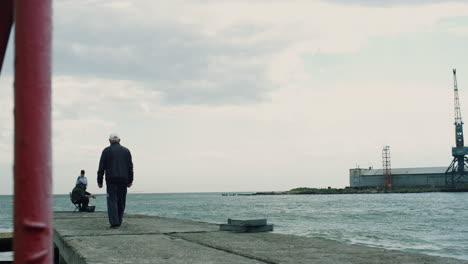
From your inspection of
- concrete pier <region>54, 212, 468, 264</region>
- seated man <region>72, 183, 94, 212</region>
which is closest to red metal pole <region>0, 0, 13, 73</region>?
concrete pier <region>54, 212, 468, 264</region>

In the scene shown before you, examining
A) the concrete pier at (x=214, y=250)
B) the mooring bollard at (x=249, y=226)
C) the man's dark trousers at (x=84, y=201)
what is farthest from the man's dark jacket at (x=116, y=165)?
the man's dark trousers at (x=84, y=201)

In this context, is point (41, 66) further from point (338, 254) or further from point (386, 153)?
point (386, 153)

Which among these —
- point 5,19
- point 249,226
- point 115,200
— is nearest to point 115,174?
point 115,200

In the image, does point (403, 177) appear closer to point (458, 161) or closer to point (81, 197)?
point (458, 161)

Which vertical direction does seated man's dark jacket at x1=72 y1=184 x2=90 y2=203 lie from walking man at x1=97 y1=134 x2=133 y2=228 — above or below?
below

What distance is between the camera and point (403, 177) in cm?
13888

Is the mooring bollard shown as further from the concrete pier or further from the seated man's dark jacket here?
the seated man's dark jacket

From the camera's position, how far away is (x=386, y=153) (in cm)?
13538

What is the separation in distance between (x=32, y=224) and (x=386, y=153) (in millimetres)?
139425

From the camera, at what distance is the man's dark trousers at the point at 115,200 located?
9.30 metres

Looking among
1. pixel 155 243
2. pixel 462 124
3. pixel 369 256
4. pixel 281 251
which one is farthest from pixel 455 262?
pixel 462 124

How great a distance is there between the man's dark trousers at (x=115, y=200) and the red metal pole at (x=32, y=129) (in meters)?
8.60

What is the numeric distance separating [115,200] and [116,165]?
57 cm

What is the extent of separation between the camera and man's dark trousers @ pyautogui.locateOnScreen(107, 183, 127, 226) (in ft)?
30.5
